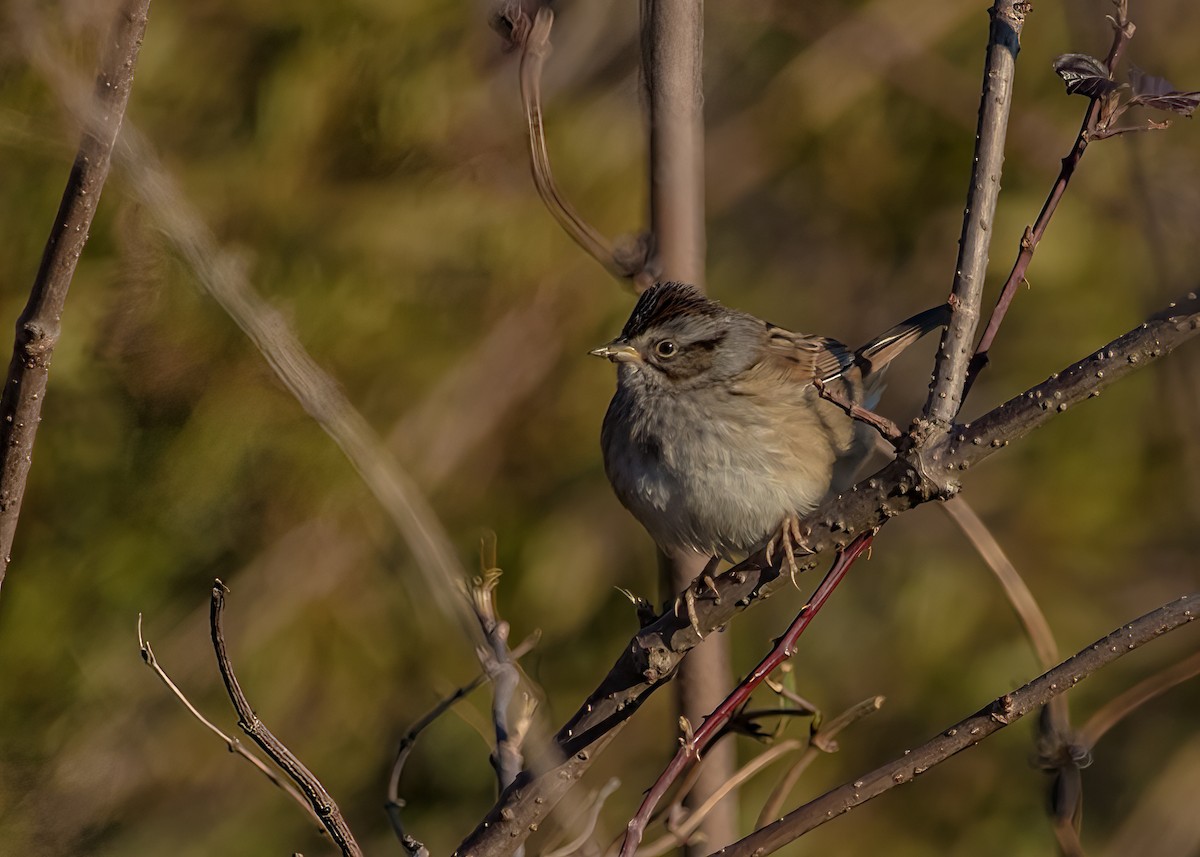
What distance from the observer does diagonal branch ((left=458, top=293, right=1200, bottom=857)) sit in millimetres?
1705

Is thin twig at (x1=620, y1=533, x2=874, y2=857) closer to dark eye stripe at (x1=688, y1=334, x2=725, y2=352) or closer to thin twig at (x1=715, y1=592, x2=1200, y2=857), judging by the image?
thin twig at (x1=715, y1=592, x2=1200, y2=857)

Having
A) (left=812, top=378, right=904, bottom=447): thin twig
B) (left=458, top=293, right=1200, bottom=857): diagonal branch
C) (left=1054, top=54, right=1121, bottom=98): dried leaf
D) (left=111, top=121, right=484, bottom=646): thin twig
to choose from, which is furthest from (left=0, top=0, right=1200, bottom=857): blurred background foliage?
(left=1054, top=54, right=1121, bottom=98): dried leaf

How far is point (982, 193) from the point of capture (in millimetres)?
1902

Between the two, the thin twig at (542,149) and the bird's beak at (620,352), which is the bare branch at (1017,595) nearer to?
the thin twig at (542,149)

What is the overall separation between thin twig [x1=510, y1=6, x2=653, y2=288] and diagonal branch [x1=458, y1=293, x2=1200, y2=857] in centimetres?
83

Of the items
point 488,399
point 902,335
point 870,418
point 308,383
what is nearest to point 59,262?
point 308,383

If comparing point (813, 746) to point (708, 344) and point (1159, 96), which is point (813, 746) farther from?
point (1159, 96)

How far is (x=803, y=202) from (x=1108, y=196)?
0.99 meters

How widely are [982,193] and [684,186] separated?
85 cm

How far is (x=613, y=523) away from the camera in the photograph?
4.36 meters

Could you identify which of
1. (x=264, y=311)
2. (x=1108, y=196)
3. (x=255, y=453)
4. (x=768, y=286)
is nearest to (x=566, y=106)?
(x=768, y=286)

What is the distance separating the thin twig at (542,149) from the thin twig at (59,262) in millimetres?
1024

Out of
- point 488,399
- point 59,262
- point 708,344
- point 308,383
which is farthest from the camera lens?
point 488,399

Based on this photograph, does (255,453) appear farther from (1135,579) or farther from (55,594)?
(1135,579)
